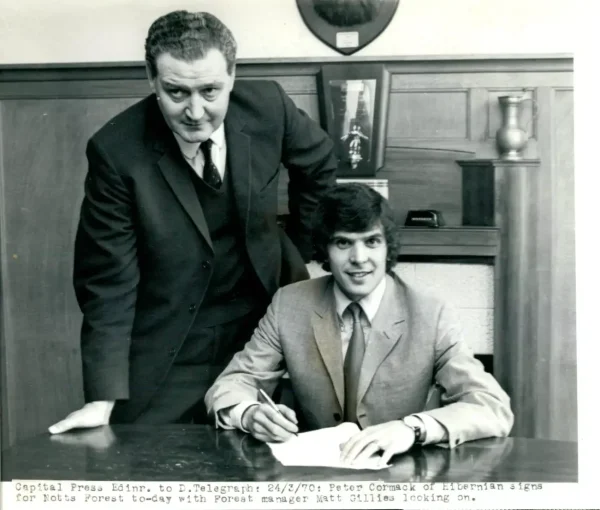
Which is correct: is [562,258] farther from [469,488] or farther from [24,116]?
[24,116]

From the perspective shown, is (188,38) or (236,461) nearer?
(236,461)

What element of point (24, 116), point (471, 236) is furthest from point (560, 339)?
point (24, 116)

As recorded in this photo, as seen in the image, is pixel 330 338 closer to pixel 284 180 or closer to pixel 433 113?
pixel 284 180

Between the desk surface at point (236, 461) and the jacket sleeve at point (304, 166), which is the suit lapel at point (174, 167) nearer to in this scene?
the jacket sleeve at point (304, 166)

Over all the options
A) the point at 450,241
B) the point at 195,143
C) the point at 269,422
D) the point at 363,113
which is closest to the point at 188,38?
the point at 195,143

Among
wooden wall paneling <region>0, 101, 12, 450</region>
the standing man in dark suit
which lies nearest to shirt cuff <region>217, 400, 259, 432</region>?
the standing man in dark suit

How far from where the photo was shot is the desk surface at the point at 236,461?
131 cm

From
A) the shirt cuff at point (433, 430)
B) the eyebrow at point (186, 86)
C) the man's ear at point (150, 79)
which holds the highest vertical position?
the man's ear at point (150, 79)

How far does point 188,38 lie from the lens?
1583 mm

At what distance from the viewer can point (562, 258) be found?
5.25 feet

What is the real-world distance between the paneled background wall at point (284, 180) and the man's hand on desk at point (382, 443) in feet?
1.26

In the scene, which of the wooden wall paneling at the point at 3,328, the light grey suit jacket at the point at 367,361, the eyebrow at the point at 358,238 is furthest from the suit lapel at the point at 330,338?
the wooden wall paneling at the point at 3,328

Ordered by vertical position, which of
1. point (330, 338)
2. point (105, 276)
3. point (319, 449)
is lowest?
point (319, 449)

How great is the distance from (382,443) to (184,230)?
687 millimetres
